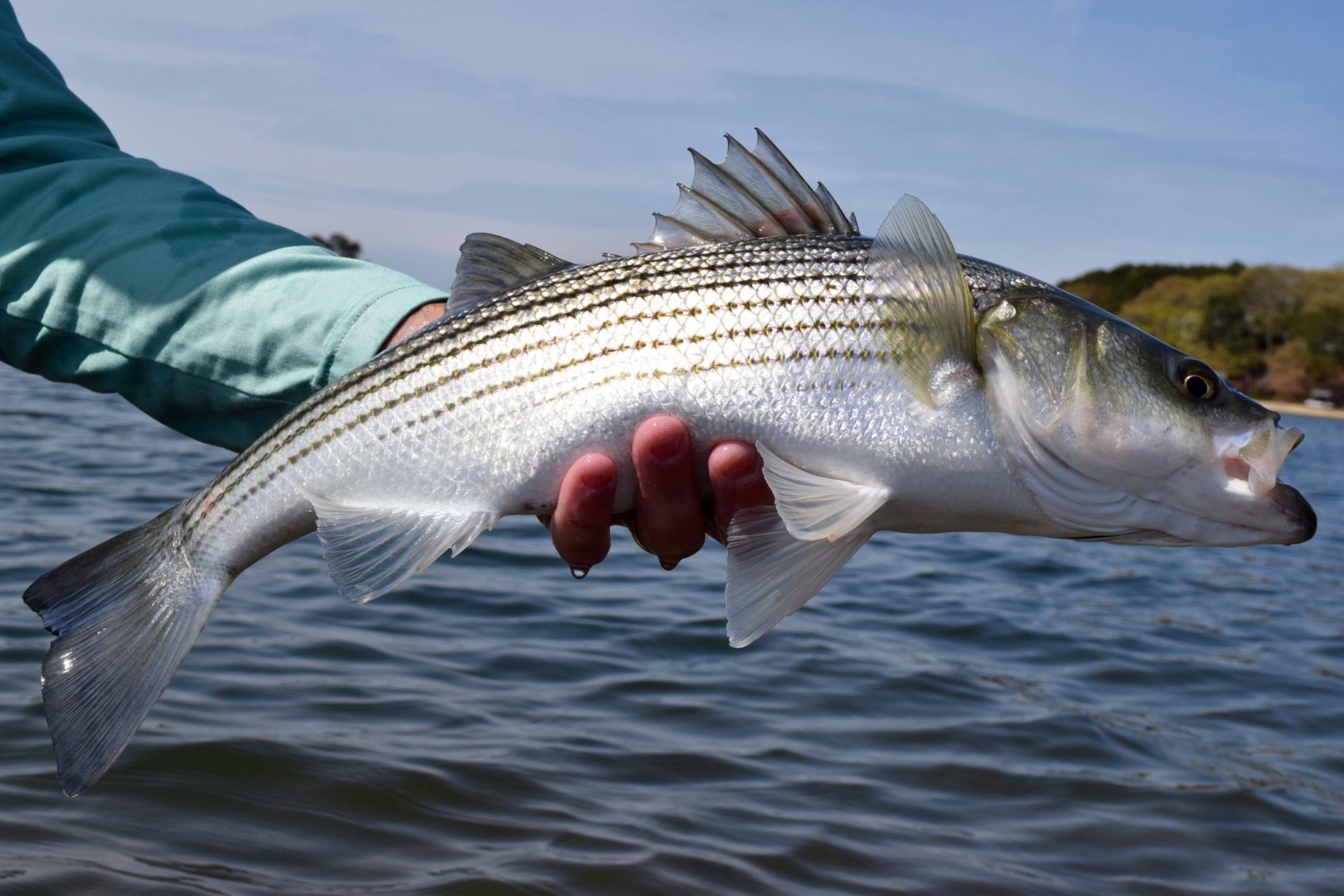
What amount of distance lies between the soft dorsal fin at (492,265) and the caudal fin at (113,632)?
3.08 ft

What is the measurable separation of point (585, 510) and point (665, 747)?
281cm

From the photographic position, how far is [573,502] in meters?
2.66

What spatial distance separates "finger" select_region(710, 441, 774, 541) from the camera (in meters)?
2.56

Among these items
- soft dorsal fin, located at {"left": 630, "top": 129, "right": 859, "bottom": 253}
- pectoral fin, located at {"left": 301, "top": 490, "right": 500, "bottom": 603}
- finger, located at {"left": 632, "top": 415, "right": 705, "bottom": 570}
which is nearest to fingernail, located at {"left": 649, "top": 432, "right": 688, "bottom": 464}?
finger, located at {"left": 632, "top": 415, "right": 705, "bottom": 570}

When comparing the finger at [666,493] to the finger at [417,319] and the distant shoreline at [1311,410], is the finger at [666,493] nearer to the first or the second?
the finger at [417,319]

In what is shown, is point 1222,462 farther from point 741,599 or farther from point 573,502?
point 573,502

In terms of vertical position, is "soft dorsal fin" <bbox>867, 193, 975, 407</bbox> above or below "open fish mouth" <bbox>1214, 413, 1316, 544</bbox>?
above

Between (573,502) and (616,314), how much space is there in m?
0.46

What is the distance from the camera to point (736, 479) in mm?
2621

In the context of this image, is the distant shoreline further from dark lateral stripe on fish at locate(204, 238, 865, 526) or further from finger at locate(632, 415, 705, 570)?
dark lateral stripe on fish at locate(204, 238, 865, 526)

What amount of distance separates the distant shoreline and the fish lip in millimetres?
95286

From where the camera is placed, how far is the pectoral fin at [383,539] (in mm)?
2564

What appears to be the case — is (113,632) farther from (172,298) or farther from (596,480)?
(596,480)

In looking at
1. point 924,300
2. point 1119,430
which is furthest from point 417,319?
point 1119,430
